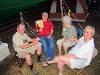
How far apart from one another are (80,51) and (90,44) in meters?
0.28

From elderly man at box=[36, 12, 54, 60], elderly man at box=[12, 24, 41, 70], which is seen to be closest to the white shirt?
elderly man at box=[12, 24, 41, 70]

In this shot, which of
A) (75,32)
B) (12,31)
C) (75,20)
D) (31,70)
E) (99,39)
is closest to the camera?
(31,70)

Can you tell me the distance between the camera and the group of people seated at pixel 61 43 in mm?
5199

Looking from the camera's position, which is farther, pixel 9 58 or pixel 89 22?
pixel 89 22

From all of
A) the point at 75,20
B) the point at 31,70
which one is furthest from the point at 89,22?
the point at 31,70

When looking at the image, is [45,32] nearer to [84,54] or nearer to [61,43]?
[61,43]

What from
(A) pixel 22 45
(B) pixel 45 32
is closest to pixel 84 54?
(A) pixel 22 45

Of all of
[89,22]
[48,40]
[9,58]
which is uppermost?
[48,40]

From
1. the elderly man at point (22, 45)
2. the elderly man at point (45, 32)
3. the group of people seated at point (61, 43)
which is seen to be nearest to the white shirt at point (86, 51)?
the group of people seated at point (61, 43)

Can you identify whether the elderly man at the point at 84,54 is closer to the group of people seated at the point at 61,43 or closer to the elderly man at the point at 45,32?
the group of people seated at the point at 61,43

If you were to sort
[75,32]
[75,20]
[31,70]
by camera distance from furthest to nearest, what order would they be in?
[75,20] → [75,32] → [31,70]

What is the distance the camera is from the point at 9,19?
12953 millimetres

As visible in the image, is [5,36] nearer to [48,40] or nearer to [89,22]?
[48,40]

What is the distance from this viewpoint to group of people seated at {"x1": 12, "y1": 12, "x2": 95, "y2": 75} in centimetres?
520
